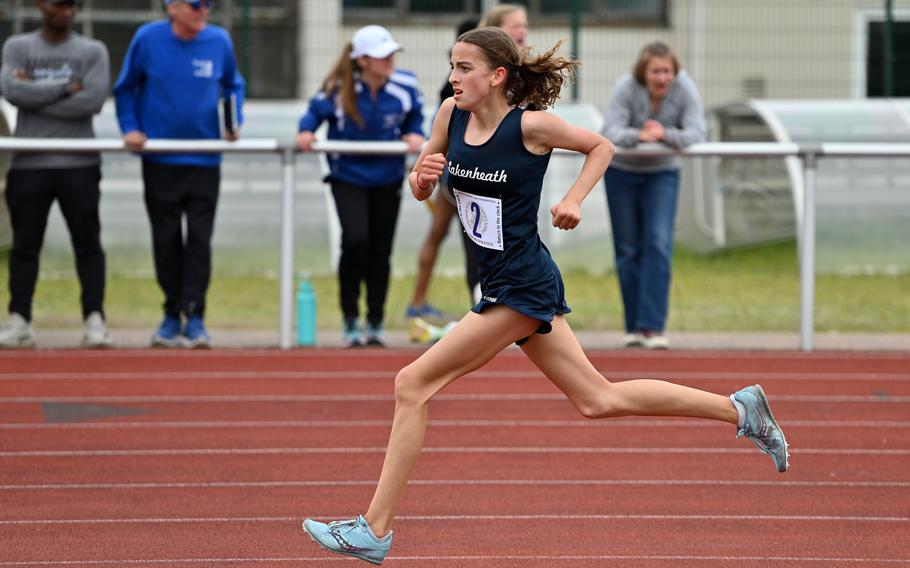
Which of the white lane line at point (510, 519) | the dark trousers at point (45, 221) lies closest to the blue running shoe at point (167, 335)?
the dark trousers at point (45, 221)

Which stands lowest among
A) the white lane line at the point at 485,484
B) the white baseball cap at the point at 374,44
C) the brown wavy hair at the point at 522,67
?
the white lane line at the point at 485,484

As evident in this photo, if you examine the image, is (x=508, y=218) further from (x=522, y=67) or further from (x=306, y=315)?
(x=306, y=315)

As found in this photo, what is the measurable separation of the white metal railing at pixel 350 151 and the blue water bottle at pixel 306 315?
0.28ft

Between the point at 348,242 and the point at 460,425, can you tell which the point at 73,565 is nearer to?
the point at 460,425

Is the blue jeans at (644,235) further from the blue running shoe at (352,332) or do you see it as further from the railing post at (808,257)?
the blue running shoe at (352,332)

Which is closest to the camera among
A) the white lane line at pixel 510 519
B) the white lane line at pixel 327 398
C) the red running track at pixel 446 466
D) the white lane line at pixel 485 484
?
the red running track at pixel 446 466

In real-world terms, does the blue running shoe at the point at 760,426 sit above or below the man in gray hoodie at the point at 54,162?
below

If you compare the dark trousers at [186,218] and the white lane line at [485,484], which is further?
the dark trousers at [186,218]

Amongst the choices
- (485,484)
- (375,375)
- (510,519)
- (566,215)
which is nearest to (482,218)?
(566,215)

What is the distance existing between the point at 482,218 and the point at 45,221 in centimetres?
606

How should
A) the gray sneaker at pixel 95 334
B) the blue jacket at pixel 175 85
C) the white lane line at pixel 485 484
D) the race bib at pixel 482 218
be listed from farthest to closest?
the gray sneaker at pixel 95 334 < the blue jacket at pixel 175 85 < the white lane line at pixel 485 484 < the race bib at pixel 482 218

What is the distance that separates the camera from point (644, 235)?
34.9 feet

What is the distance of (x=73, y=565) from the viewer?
5.32 m

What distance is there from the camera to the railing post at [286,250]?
1077 centimetres
